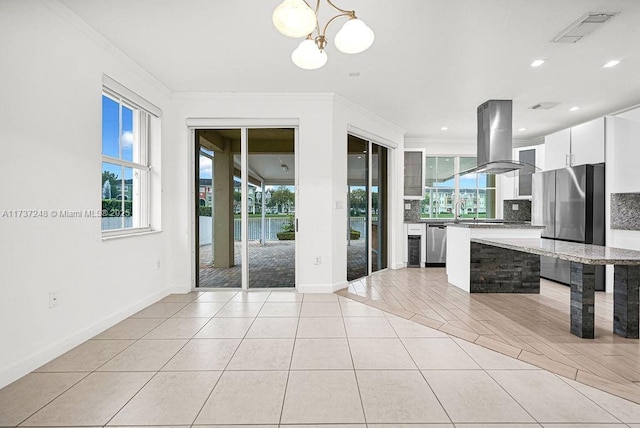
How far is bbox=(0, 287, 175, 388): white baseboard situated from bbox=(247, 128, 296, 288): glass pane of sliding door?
1.66m

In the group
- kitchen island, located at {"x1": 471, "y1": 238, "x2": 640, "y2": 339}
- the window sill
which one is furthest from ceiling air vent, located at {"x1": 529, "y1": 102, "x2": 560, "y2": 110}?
the window sill

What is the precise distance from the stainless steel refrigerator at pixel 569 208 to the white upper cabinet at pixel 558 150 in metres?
0.15

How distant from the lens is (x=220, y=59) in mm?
3389

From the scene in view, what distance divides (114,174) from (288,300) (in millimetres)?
2436

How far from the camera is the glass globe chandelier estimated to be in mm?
1678

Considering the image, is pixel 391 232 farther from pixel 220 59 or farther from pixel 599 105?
pixel 220 59

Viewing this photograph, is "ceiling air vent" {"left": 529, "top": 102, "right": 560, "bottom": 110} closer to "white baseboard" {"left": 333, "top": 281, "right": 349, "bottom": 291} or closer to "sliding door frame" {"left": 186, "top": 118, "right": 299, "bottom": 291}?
"sliding door frame" {"left": 186, "top": 118, "right": 299, "bottom": 291}

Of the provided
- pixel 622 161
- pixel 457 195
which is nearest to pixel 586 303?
pixel 622 161

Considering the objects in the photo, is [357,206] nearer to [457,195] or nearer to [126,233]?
[457,195]

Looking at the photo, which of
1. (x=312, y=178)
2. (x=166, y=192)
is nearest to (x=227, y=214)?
(x=166, y=192)

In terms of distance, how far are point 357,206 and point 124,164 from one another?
329 centimetres

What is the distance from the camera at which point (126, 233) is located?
3568 mm

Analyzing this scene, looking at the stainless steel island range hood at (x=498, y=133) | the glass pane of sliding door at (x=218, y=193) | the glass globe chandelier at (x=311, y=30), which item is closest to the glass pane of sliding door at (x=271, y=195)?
the glass pane of sliding door at (x=218, y=193)

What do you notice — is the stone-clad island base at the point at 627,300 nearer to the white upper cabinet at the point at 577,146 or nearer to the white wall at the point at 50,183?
the white upper cabinet at the point at 577,146
